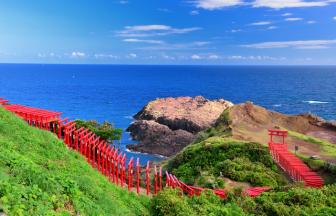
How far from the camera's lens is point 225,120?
41.0 meters

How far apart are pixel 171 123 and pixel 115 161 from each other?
5109 cm

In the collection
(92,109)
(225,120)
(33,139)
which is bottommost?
(92,109)

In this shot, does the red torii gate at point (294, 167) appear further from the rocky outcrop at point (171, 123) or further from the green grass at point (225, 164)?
the rocky outcrop at point (171, 123)

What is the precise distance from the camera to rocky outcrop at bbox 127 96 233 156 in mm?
62406

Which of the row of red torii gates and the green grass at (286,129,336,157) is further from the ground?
the row of red torii gates

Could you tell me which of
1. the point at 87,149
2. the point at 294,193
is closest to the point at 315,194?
the point at 294,193

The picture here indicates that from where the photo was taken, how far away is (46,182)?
11641mm

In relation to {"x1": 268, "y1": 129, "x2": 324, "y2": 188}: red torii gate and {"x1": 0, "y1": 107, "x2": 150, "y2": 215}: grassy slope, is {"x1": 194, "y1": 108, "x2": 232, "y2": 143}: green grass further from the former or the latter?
{"x1": 0, "y1": 107, "x2": 150, "y2": 215}: grassy slope

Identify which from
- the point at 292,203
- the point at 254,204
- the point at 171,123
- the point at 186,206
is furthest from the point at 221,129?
A: the point at 171,123

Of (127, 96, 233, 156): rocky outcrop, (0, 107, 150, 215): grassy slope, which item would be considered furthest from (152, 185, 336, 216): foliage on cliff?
(127, 96, 233, 156): rocky outcrop

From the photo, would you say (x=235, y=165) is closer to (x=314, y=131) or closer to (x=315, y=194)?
(x=315, y=194)

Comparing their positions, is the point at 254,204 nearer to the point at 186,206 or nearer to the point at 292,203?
the point at 292,203

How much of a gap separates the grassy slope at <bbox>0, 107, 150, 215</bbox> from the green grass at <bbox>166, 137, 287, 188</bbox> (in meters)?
8.62

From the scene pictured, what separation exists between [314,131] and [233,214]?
30928 millimetres
